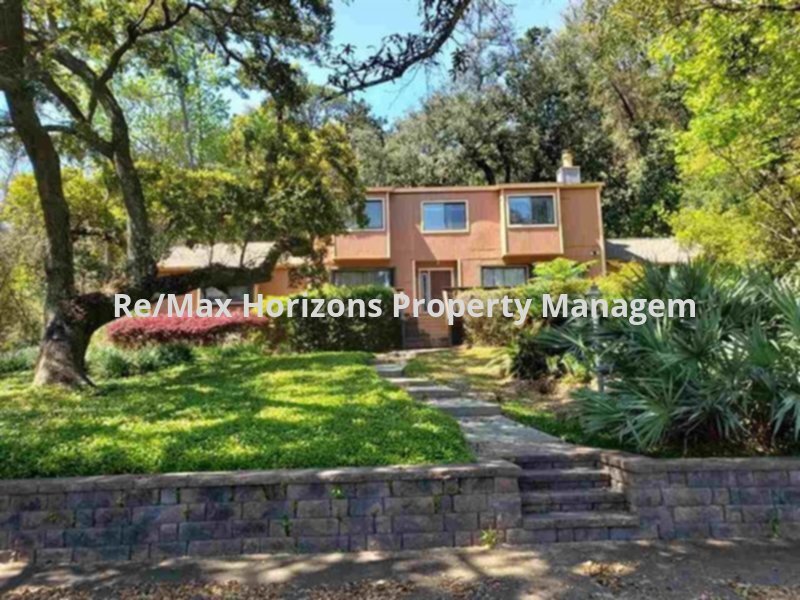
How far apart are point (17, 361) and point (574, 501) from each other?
14.2m

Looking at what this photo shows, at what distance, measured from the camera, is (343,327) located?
50.9ft

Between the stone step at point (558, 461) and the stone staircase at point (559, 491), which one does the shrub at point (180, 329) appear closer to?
the stone staircase at point (559, 491)

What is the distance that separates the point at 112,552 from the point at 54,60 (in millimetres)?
9360

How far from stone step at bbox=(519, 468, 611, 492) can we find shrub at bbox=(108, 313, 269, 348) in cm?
1170

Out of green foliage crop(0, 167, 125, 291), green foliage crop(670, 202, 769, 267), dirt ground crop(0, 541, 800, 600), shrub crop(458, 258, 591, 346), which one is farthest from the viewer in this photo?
green foliage crop(670, 202, 769, 267)

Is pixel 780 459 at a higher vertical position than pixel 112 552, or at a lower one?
higher

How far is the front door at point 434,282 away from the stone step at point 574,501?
1641 cm

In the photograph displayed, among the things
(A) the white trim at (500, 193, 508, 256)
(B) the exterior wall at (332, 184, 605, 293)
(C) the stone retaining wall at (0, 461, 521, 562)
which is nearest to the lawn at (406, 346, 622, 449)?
(C) the stone retaining wall at (0, 461, 521, 562)

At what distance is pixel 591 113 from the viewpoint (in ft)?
95.7

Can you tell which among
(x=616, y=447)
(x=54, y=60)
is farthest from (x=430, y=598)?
(x=54, y=60)

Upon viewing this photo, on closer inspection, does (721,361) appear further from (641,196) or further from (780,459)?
(641,196)

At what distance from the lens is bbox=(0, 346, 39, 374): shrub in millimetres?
13789

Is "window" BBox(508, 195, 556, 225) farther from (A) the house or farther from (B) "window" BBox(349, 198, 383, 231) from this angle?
(B) "window" BBox(349, 198, 383, 231)

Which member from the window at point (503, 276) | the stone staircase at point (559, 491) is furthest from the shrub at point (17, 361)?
the window at point (503, 276)
